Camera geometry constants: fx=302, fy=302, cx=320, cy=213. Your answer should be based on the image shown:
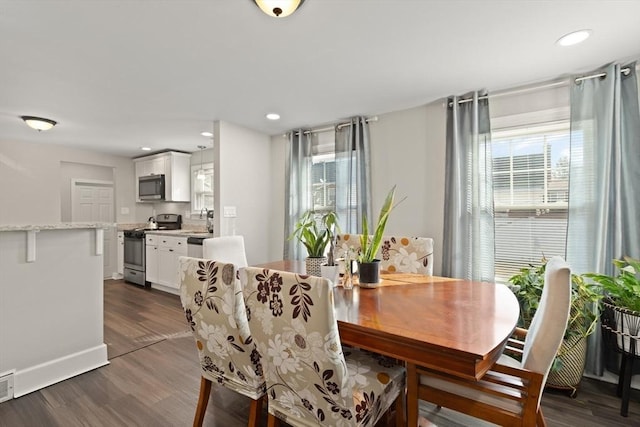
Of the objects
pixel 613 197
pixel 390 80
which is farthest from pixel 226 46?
pixel 613 197

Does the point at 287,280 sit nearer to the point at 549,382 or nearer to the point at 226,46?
the point at 226,46

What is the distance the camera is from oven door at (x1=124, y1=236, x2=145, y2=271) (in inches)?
200

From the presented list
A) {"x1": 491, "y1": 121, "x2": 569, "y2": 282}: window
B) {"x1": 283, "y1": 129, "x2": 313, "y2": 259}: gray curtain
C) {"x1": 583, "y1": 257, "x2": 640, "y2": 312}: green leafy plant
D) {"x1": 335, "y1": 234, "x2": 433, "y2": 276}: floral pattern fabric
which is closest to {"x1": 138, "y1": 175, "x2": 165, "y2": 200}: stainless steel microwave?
{"x1": 283, "y1": 129, "x2": 313, "y2": 259}: gray curtain

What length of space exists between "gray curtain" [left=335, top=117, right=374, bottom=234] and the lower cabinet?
8.02 ft

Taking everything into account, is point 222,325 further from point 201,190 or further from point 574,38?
point 201,190

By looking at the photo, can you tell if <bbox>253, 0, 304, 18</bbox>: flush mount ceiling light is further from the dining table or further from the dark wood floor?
the dark wood floor

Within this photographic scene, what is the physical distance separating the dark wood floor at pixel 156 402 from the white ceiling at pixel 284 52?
2307 millimetres

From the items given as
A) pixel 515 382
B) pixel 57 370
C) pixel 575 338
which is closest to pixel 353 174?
pixel 575 338

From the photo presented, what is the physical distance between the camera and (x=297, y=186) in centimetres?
399

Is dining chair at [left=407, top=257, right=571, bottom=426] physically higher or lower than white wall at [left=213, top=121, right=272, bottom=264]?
lower

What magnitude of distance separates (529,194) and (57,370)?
4.03m

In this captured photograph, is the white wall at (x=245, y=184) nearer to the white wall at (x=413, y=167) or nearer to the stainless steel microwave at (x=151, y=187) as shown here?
the white wall at (x=413, y=167)

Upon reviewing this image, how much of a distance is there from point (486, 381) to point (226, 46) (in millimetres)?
2359

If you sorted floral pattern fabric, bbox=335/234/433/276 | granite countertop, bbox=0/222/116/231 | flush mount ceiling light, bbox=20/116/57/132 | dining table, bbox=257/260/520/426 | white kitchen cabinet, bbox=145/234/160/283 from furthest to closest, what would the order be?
white kitchen cabinet, bbox=145/234/160/283
flush mount ceiling light, bbox=20/116/57/132
floral pattern fabric, bbox=335/234/433/276
granite countertop, bbox=0/222/116/231
dining table, bbox=257/260/520/426
